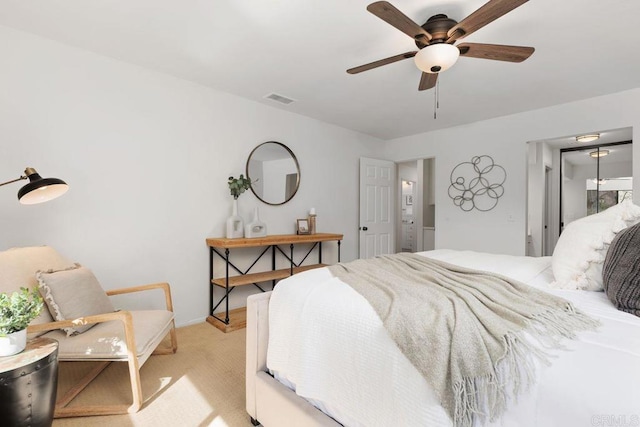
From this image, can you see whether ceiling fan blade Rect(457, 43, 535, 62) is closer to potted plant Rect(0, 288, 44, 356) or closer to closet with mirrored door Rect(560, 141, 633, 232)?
potted plant Rect(0, 288, 44, 356)

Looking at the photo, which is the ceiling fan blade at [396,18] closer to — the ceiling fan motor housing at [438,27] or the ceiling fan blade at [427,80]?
the ceiling fan motor housing at [438,27]

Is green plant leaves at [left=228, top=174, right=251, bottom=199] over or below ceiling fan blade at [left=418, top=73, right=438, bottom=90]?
below

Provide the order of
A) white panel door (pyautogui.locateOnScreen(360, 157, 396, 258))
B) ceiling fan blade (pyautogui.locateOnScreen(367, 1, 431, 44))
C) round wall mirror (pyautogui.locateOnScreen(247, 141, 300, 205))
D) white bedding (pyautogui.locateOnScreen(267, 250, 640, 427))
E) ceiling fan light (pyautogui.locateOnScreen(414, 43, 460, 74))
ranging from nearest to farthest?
white bedding (pyautogui.locateOnScreen(267, 250, 640, 427)) < ceiling fan blade (pyautogui.locateOnScreen(367, 1, 431, 44)) < ceiling fan light (pyautogui.locateOnScreen(414, 43, 460, 74)) < round wall mirror (pyautogui.locateOnScreen(247, 141, 300, 205)) < white panel door (pyautogui.locateOnScreen(360, 157, 396, 258))

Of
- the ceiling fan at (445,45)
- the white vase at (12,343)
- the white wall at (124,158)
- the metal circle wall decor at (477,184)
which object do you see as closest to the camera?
the white vase at (12,343)

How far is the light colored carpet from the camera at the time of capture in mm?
1612

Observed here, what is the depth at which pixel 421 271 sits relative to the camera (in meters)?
1.65

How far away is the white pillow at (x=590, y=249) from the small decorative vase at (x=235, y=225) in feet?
8.84

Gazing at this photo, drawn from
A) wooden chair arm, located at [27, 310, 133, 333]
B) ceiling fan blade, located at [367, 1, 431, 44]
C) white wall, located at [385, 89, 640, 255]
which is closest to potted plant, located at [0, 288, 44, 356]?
wooden chair arm, located at [27, 310, 133, 333]

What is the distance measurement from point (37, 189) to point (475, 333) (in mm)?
2291

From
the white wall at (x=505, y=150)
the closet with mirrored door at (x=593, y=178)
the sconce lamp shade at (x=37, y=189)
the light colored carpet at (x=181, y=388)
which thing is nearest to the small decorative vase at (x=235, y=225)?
the light colored carpet at (x=181, y=388)

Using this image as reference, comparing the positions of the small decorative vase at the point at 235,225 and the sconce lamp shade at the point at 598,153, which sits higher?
the sconce lamp shade at the point at 598,153

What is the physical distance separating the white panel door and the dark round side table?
3.88 m

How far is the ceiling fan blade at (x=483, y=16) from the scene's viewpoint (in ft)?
4.87

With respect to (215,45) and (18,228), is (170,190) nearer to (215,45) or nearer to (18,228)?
(18,228)
